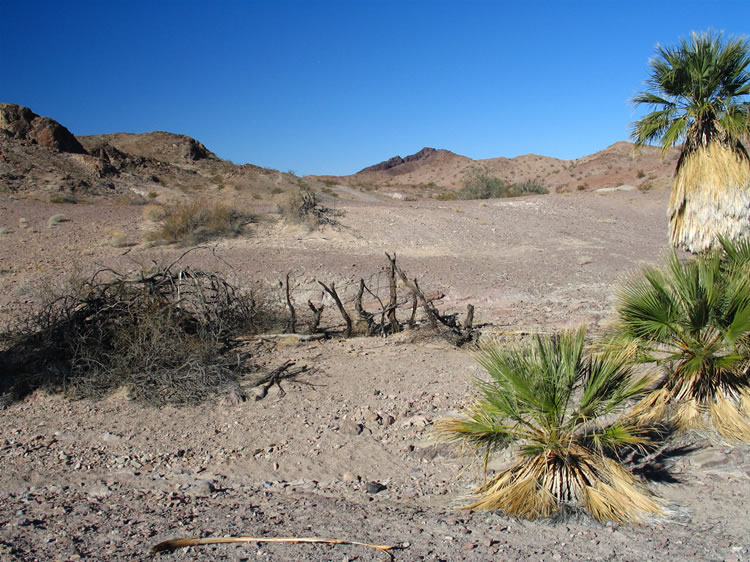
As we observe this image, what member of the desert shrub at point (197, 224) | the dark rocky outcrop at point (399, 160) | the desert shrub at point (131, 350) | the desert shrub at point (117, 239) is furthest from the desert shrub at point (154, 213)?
the dark rocky outcrop at point (399, 160)

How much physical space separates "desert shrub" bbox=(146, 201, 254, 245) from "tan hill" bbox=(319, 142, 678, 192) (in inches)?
837

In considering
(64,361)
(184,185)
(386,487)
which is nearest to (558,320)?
(386,487)

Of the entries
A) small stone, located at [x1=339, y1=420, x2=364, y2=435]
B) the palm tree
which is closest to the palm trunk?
the palm tree

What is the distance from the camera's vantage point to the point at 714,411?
533 centimetres

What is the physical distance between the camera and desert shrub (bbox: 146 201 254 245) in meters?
15.3

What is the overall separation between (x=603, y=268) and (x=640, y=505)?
34.8ft

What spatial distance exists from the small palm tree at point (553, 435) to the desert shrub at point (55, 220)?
15146 millimetres

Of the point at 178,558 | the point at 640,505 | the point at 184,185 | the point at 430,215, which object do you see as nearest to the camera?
the point at 178,558

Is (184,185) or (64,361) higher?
(184,185)

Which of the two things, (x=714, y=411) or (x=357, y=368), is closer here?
(x=714, y=411)

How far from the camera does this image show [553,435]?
14.2 ft

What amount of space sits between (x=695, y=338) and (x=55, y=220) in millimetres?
16289

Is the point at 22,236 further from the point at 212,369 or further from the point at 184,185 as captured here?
the point at 184,185

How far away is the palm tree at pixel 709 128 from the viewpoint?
26.6 feet
